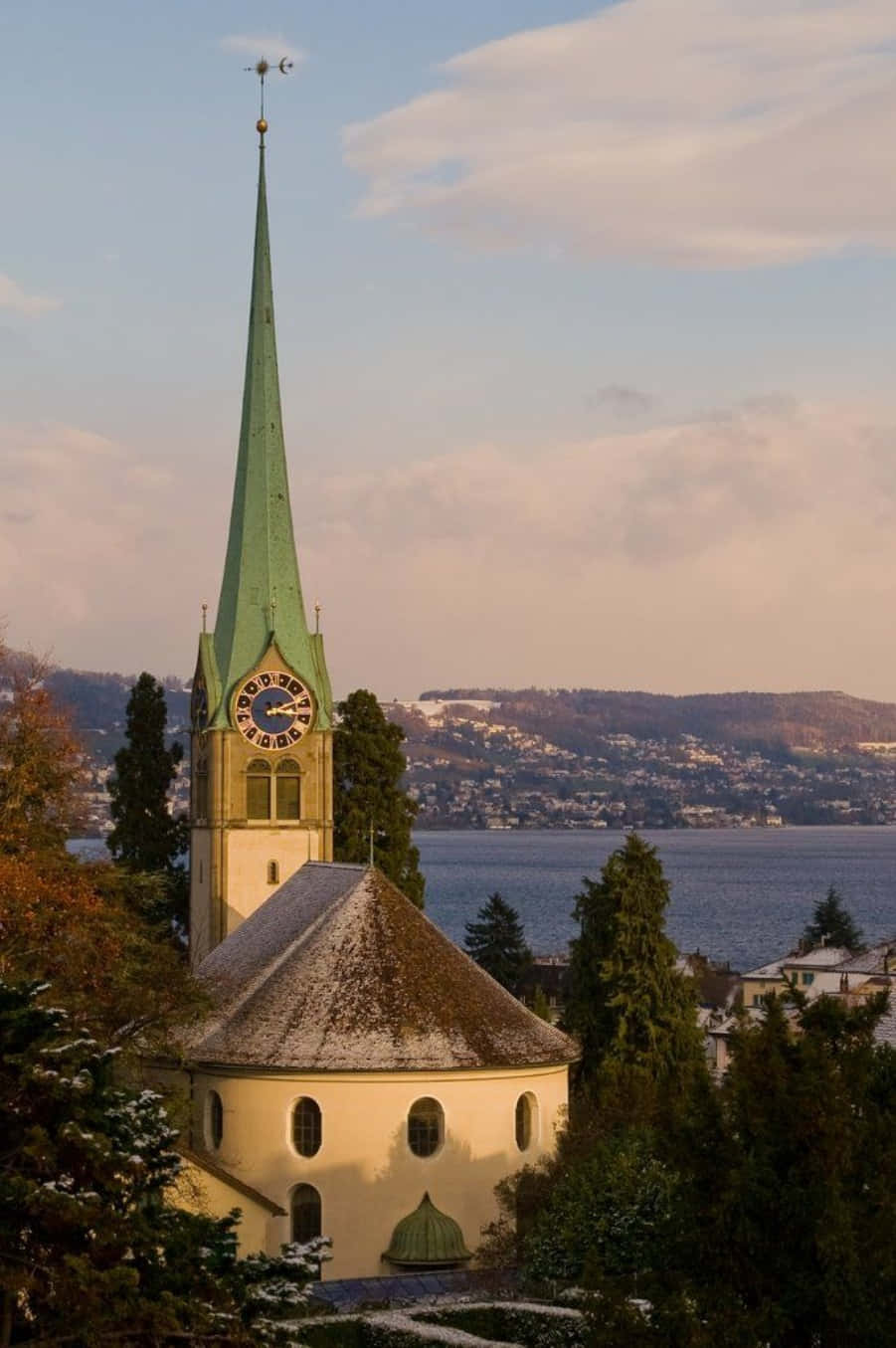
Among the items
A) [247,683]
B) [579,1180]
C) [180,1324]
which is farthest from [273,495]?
[180,1324]

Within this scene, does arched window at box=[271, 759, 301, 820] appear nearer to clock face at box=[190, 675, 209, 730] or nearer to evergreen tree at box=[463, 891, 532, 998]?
clock face at box=[190, 675, 209, 730]

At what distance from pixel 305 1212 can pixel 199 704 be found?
22.5 meters

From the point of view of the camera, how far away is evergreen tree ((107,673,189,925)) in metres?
67.6

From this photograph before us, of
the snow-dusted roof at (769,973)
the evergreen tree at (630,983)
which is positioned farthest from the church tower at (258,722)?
the snow-dusted roof at (769,973)

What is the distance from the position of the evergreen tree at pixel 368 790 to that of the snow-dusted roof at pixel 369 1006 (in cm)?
1727

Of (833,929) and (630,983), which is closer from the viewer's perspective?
(630,983)

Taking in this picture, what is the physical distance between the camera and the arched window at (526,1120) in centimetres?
4297

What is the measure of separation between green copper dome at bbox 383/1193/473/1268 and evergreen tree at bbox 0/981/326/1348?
19.8 metres

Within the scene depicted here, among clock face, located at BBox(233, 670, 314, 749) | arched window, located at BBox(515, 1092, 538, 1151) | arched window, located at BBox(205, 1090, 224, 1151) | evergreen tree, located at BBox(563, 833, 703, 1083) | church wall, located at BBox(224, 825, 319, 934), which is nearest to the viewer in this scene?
arched window, located at BBox(515, 1092, 538, 1151)

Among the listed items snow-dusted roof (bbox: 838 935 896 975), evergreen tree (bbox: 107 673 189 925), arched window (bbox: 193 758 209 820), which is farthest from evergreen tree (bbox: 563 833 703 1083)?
snow-dusted roof (bbox: 838 935 896 975)

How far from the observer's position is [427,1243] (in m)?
40.9

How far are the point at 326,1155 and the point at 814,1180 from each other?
64.4 ft

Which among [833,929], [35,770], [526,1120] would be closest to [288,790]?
[526,1120]

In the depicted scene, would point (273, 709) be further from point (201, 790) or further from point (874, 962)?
point (874, 962)
